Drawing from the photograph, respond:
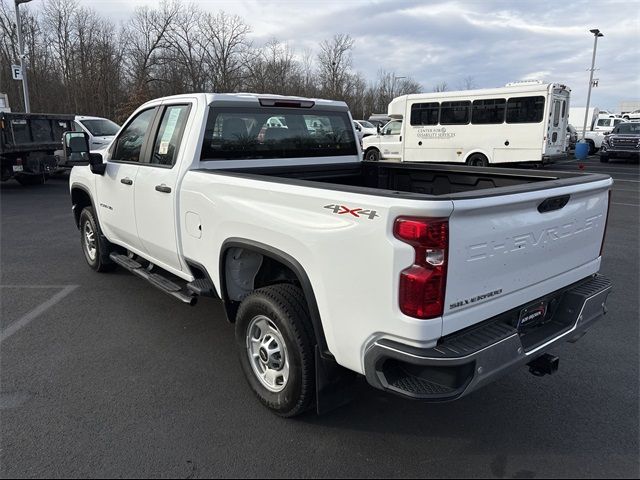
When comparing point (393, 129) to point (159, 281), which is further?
point (393, 129)

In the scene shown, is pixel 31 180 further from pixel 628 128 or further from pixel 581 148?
pixel 628 128

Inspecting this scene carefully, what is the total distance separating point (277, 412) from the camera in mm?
3102

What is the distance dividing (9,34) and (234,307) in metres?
37.6

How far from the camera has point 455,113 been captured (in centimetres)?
1719

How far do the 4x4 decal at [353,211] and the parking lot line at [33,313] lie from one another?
11.5 ft

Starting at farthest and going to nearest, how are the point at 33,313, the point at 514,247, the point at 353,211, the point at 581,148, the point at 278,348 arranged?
1. the point at 581,148
2. the point at 33,313
3. the point at 278,348
4. the point at 514,247
5. the point at 353,211

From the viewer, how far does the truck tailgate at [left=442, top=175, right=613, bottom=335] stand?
230 centimetres

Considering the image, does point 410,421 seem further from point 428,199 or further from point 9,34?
point 9,34

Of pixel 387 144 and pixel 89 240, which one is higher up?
pixel 387 144

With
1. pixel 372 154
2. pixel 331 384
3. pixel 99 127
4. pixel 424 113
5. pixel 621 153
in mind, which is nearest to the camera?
pixel 331 384

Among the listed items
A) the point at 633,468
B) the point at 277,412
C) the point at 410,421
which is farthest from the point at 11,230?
the point at 633,468

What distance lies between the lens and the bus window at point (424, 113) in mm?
17734

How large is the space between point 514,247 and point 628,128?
26.1 meters

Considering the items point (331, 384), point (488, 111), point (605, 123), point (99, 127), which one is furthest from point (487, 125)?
point (605, 123)
